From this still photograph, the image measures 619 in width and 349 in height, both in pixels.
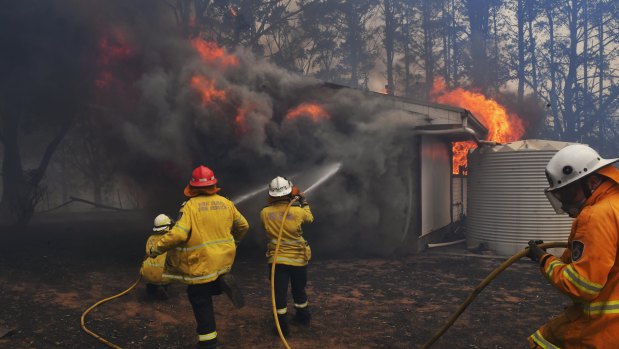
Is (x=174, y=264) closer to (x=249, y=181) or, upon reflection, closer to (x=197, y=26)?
(x=249, y=181)

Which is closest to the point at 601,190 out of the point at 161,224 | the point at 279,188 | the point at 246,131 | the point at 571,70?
the point at 279,188

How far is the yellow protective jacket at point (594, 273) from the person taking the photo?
2.33 metres

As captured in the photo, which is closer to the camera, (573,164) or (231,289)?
(573,164)

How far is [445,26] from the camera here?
30406mm

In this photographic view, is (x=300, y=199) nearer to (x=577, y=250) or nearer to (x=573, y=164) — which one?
(x=573, y=164)

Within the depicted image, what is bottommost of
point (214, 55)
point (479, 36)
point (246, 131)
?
point (246, 131)

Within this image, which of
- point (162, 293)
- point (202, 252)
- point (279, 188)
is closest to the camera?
point (202, 252)

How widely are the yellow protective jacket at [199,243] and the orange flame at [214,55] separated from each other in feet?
22.7

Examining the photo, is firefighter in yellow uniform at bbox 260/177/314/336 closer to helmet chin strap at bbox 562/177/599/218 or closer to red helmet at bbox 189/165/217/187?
red helmet at bbox 189/165/217/187

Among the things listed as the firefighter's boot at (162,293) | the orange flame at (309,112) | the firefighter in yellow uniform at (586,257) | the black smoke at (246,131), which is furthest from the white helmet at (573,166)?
the orange flame at (309,112)

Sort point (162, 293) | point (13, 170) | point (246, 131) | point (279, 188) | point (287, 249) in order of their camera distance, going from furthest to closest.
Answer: point (13, 170) → point (246, 131) → point (162, 293) → point (279, 188) → point (287, 249)

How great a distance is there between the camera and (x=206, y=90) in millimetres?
10250

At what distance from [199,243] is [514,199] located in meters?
8.84

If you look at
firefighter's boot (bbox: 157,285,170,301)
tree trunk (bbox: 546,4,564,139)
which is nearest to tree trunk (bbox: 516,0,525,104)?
tree trunk (bbox: 546,4,564,139)
